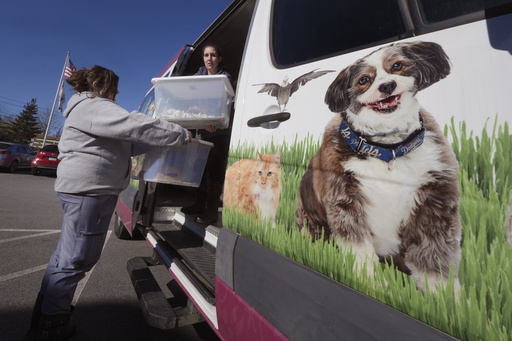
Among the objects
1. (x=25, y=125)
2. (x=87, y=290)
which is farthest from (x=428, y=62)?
(x=25, y=125)

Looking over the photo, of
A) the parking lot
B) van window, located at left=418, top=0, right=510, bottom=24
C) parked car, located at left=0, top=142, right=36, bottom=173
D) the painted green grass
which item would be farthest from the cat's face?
parked car, located at left=0, top=142, right=36, bottom=173

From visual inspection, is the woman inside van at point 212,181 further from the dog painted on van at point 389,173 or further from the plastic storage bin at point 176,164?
the dog painted on van at point 389,173

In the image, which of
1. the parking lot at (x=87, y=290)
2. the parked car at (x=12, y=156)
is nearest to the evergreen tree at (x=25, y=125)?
the parked car at (x=12, y=156)

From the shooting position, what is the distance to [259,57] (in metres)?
1.47

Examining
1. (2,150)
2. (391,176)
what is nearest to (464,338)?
(391,176)

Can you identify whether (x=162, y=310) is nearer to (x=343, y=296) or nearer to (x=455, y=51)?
(x=343, y=296)

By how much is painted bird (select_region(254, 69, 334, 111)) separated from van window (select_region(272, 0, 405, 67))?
103 mm

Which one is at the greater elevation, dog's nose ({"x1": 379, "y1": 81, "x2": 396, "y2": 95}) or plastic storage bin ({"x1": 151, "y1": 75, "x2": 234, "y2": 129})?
plastic storage bin ({"x1": 151, "y1": 75, "x2": 234, "y2": 129})

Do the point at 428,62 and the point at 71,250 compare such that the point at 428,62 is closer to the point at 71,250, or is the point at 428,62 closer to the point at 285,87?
the point at 285,87

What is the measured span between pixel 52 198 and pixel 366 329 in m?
9.22

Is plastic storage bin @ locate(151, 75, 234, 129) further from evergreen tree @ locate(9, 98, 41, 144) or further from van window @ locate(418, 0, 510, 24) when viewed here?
evergreen tree @ locate(9, 98, 41, 144)

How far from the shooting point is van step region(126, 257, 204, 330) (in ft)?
5.42

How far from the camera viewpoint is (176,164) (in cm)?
199

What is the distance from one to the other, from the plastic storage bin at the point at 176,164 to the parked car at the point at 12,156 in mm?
15039
